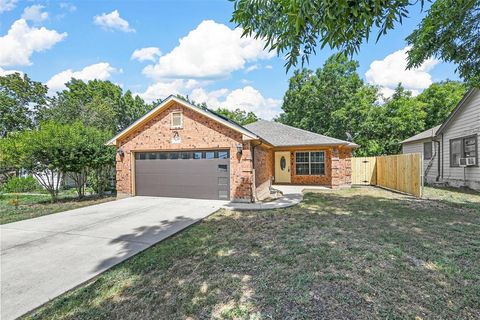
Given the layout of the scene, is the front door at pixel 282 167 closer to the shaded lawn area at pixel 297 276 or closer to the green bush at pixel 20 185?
the shaded lawn area at pixel 297 276

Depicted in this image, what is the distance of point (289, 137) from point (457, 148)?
8999 mm

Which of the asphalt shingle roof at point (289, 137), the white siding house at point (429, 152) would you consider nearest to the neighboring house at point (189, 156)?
the asphalt shingle roof at point (289, 137)

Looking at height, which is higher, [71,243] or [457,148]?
[457,148]

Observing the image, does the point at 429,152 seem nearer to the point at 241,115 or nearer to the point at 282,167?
the point at 282,167

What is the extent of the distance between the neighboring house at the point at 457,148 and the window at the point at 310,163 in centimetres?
680

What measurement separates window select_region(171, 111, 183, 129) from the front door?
24.2ft

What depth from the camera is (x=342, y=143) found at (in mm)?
12852

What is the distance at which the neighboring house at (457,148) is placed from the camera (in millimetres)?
11422

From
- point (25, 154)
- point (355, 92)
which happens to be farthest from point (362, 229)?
point (355, 92)

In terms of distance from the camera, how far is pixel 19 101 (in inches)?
1030

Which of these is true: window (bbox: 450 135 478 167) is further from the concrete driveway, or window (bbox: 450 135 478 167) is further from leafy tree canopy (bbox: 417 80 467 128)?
the concrete driveway

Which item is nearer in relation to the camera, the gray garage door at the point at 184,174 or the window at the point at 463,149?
the gray garage door at the point at 184,174

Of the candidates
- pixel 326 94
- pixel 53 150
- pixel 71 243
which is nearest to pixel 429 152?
pixel 326 94

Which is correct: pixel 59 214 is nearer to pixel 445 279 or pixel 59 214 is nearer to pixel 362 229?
pixel 362 229
